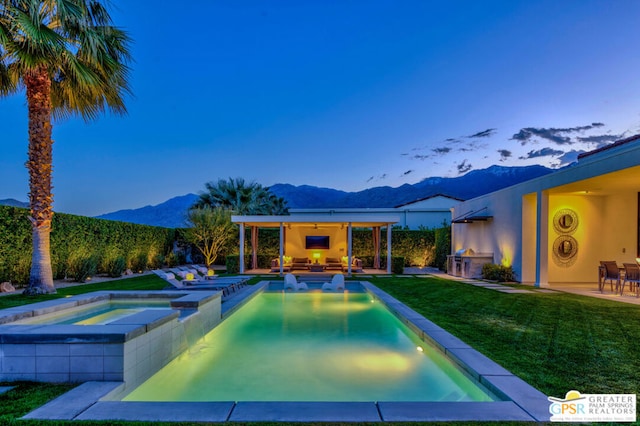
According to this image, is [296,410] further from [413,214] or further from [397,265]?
[413,214]

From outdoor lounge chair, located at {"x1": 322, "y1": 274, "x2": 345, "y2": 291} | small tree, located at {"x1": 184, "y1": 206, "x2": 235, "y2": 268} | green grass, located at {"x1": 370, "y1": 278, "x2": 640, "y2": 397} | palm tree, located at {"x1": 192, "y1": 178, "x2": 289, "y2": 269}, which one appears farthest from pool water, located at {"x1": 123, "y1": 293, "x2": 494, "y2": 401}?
palm tree, located at {"x1": 192, "y1": 178, "x2": 289, "y2": 269}

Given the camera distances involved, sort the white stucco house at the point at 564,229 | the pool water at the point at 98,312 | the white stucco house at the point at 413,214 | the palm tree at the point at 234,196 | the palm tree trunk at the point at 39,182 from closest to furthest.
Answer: the pool water at the point at 98,312
the palm tree trunk at the point at 39,182
the white stucco house at the point at 564,229
the white stucco house at the point at 413,214
the palm tree at the point at 234,196

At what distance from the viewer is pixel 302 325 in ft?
26.4

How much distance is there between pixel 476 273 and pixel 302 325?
10.0m

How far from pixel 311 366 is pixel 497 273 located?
1117 centimetres

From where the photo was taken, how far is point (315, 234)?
22.2 meters

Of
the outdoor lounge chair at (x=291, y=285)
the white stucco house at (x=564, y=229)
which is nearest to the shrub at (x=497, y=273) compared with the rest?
the white stucco house at (x=564, y=229)

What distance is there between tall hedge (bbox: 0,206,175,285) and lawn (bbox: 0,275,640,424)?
212 cm

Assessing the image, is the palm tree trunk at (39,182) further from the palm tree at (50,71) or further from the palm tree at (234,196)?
the palm tree at (234,196)

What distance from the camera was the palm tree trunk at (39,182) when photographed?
9.27m

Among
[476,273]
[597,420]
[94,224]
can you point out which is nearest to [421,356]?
[597,420]

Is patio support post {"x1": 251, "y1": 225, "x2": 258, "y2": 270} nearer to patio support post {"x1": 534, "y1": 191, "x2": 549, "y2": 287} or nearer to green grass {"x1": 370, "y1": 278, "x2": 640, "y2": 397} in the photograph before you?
green grass {"x1": 370, "y1": 278, "x2": 640, "y2": 397}

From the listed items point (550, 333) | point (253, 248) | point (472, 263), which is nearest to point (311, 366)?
point (550, 333)

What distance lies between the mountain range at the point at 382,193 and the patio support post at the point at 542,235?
58711 mm
